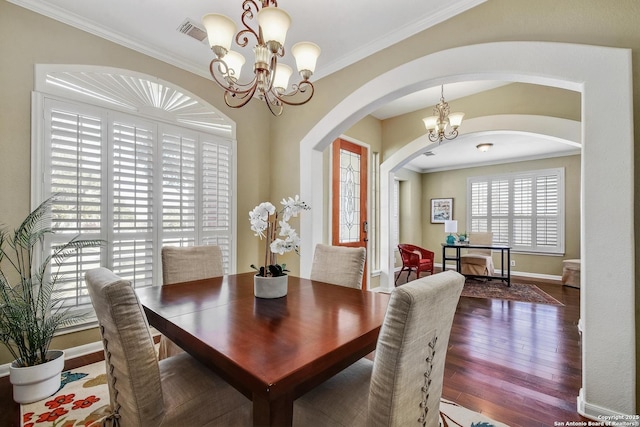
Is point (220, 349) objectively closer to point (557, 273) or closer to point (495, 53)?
point (495, 53)

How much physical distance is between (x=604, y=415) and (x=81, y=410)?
3.23 m

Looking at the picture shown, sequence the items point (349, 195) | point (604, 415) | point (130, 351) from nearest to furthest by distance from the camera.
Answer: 1. point (130, 351)
2. point (604, 415)
3. point (349, 195)

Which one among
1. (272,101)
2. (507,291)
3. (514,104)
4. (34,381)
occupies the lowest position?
(507,291)

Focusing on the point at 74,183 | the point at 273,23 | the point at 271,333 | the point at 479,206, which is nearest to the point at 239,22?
the point at 273,23

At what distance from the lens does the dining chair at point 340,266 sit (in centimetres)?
214

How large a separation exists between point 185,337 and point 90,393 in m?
1.53

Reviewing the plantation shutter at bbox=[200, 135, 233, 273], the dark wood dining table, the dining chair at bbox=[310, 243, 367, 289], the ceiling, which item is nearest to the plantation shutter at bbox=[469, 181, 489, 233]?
the ceiling

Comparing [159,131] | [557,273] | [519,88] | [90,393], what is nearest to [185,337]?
[90,393]

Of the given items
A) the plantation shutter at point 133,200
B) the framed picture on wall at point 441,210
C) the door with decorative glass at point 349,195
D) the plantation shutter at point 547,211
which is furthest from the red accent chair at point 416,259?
the plantation shutter at point 133,200

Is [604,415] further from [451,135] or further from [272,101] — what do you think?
[451,135]

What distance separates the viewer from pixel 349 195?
14.2 ft

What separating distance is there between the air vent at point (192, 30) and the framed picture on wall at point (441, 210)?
7239mm

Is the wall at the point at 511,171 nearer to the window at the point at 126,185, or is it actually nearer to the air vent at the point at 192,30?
the window at the point at 126,185

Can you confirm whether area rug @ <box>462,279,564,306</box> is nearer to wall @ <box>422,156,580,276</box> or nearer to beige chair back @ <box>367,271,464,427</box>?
wall @ <box>422,156,580,276</box>
